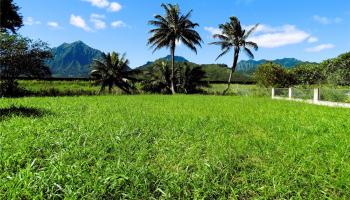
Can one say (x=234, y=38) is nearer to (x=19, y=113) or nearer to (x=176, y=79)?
(x=176, y=79)

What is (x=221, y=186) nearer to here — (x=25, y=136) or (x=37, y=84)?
(x=25, y=136)

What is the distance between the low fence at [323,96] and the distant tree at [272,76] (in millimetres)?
19263

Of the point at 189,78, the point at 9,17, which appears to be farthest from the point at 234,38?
the point at 9,17

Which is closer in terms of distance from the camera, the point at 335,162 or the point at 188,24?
the point at 335,162

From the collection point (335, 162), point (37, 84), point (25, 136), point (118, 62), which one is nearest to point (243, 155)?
point (335, 162)

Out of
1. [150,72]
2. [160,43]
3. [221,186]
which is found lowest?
[221,186]

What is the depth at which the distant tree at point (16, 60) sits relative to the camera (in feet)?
96.8

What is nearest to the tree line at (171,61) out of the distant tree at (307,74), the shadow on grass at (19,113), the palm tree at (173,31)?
the palm tree at (173,31)

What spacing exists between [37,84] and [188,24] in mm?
20856

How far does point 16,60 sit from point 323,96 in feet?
82.1

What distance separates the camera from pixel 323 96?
22.2 metres

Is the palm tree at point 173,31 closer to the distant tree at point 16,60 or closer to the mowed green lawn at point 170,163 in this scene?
the distant tree at point 16,60

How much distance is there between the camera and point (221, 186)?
4258 mm

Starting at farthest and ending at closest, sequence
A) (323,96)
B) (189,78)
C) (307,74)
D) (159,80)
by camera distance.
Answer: (307,74)
(189,78)
(159,80)
(323,96)
